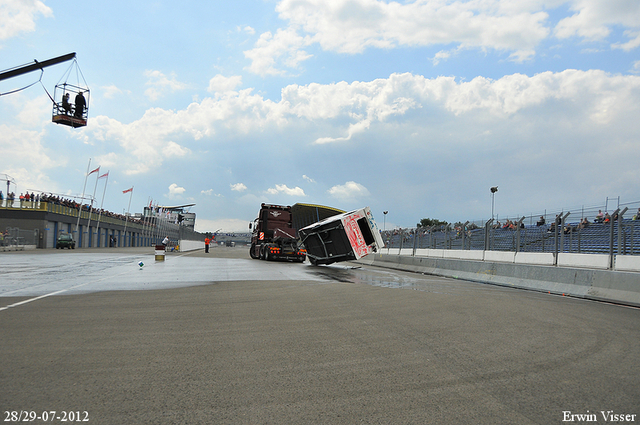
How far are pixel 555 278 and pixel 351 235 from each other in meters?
9.28

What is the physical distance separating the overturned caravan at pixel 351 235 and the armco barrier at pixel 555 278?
10.2ft

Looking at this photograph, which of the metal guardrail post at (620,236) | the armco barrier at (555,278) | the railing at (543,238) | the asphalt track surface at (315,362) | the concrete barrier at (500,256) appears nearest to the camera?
the asphalt track surface at (315,362)

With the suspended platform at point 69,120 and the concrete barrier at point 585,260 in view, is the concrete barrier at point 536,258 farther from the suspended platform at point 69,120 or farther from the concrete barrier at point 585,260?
the suspended platform at point 69,120

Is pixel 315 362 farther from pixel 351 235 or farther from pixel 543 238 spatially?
pixel 351 235

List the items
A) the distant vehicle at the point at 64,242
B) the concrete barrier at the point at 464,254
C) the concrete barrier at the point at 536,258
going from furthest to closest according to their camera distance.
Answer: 1. the distant vehicle at the point at 64,242
2. the concrete barrier at the point at 464,254
3. the concrete barrier at the point at 536,258

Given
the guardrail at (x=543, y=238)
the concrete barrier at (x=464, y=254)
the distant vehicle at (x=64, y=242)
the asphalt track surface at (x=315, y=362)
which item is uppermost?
the guardrail at (x=543, y=238)

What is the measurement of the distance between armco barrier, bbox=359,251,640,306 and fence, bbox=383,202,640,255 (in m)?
1.75

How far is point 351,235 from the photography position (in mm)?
20844

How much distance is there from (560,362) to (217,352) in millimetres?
3754

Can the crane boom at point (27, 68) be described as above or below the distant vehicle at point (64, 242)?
above

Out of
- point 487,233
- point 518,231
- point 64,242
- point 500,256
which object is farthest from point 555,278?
point 64,242

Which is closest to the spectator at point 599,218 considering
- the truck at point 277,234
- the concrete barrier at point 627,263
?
the concrete barrier at point 627,263

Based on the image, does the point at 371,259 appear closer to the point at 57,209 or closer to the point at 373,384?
the point at 373,384

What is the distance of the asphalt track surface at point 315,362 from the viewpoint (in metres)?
3.60
